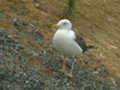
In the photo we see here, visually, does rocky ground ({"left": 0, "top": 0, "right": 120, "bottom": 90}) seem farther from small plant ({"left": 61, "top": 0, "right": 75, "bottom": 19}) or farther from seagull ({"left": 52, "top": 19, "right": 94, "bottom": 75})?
seagull ({"left": 52, "top": 19, "right": 94, "bottom": 75})

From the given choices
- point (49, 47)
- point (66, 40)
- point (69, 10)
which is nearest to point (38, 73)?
point (66, 40)

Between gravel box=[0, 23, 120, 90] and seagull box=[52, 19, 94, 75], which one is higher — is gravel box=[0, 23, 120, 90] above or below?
below

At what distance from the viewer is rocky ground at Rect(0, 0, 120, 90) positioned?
19.5ft

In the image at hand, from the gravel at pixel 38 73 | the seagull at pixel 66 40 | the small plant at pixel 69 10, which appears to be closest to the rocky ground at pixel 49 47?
the gravel at pixel 38 73

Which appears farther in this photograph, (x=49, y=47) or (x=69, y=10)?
(x=69, y=10)

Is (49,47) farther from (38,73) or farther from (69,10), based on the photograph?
(69,10)

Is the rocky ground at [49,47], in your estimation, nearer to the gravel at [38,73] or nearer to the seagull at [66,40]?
the gravel at [38,73]

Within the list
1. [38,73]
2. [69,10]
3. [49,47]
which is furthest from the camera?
[69,10]

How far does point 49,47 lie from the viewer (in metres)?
7.28

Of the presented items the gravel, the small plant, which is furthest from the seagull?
the small plant

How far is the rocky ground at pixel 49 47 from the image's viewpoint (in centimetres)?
595

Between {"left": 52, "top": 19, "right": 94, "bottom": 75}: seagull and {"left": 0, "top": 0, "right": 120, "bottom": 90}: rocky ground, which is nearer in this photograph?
{"left": 0, "top": 0, "right": 120, "bottom": 90}: rocky ground

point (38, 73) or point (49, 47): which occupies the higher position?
point (38, 73)

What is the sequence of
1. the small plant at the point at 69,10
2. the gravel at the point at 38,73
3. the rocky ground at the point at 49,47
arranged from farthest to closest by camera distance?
1. the small plant at the point at 69,10
2. the rocky ground at the point at 49,47
3. the gravel at the point at 38,73
